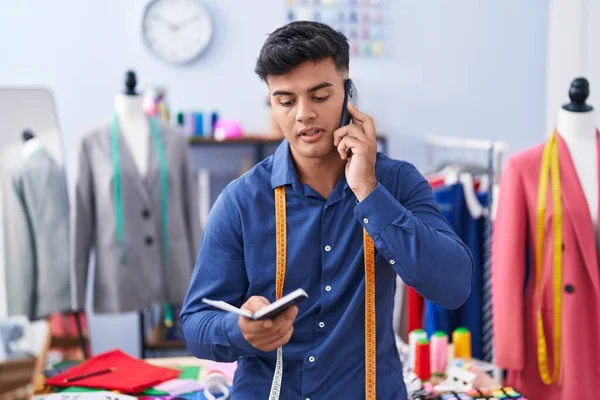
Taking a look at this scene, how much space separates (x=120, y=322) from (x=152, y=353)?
23.7 inches

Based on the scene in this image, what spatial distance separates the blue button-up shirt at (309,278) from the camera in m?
1.72

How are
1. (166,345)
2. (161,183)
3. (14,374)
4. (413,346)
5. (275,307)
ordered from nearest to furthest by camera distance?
1. (14,374)
2. (275,307)
3. (413,346)
4. (161,183)
5. (166,345)

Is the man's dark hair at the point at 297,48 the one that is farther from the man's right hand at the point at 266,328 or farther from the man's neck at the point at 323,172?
the man's right hand at the point at 266,328

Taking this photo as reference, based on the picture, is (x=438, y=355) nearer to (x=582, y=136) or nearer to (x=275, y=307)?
(x=582, y=136)

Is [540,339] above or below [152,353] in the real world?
above

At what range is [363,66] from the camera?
207 inches

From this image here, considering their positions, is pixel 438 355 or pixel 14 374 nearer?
pixel 14 374

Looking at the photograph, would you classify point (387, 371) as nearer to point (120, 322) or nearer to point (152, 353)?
point (152, 353)

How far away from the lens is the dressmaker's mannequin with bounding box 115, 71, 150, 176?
353 centimetres

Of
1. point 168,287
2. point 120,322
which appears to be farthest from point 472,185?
point 120,322

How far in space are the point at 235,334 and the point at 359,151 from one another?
51 centimetres

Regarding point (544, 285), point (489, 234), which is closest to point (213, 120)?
point (489, 234)

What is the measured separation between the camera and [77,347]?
3.79 metres

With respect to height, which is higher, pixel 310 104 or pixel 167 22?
pixel 167 22
